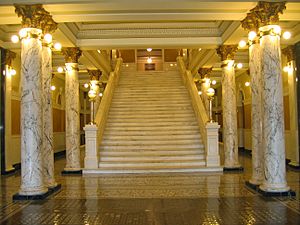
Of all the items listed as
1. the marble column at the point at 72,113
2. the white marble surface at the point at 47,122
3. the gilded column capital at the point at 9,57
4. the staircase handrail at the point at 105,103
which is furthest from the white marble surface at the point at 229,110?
the gilded column capital at the point at 9,57

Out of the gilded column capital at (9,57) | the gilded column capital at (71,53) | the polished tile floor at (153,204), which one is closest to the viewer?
the polished tile floor at (153,204)

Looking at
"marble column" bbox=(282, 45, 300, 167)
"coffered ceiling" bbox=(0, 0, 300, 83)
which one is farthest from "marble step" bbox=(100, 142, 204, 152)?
"coffered ceiling" bbox=(0, 0, 300, 83)

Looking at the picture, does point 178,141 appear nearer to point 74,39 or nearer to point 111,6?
point 74,39

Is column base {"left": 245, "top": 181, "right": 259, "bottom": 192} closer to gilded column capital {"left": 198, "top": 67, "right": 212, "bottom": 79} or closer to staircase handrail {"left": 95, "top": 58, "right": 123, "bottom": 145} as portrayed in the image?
staircase handrail {"left": 95, "top": 58, "right": 123, "bottom": 145}

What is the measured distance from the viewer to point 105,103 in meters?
14.7

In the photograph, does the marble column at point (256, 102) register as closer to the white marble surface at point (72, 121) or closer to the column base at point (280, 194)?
the column base at point (280, 194)

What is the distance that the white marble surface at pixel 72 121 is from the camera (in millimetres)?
11609

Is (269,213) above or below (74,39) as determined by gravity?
below

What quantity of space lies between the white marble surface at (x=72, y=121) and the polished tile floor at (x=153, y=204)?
70.7 inches

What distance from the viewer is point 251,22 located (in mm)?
8352

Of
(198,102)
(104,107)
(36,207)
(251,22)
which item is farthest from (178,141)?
(36,207)

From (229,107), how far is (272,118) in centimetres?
431

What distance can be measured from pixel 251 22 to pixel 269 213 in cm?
448

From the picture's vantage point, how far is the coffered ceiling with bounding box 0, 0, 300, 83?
781cm
